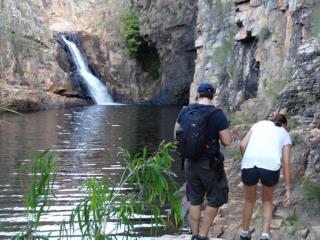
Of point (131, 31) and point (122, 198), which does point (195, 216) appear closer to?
point (122, 198)

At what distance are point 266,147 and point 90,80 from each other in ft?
131

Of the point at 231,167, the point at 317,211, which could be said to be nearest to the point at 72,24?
the point at 231,167

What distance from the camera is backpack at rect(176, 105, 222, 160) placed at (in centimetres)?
677

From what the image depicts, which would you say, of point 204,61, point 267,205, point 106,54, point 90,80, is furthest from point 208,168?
point 106,54

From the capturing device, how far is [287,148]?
23.6 feet

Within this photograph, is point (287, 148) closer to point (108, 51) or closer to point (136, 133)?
point (136, 133)

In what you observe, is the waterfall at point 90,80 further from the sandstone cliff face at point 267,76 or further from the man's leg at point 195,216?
the man's leg at point 195,216

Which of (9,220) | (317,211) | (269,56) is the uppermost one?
(269,56)

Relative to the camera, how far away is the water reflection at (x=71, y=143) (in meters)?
12.5

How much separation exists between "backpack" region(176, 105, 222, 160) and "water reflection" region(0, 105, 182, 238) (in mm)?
3775

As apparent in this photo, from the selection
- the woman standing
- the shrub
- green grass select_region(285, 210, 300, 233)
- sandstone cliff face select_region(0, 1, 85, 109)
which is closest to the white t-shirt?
the woman standing

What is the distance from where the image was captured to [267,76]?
16672mm

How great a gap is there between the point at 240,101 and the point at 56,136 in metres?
7.79

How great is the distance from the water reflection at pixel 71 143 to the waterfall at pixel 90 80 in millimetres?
6918
